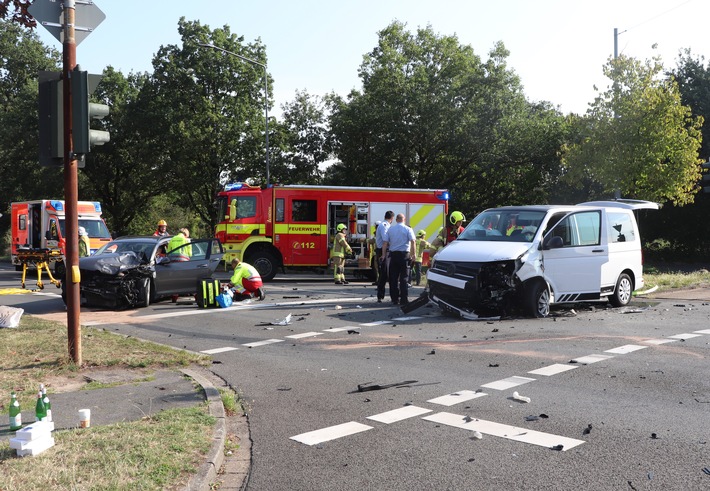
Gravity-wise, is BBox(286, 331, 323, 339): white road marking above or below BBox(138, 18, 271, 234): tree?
below

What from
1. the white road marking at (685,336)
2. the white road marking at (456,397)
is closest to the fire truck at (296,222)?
the white road marking at (685,336)

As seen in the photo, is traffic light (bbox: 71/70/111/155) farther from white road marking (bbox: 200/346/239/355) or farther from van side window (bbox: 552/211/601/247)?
van side window (bbox: 552/211/601/247)

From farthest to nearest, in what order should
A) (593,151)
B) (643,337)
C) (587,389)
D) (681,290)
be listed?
(593,151)
(681,290)
(643,337)
(587,389)

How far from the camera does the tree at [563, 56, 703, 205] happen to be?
22.5 meters

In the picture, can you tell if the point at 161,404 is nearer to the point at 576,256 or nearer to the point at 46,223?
the point at 576,256

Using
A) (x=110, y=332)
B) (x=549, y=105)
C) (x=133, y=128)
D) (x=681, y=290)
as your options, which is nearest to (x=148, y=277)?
(x=110, y=332)

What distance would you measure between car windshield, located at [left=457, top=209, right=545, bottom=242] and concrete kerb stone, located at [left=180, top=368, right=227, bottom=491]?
6977 millimetres

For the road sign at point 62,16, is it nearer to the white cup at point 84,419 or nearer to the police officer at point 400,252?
the white cup at point 84,419

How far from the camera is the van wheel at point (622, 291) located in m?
13.2

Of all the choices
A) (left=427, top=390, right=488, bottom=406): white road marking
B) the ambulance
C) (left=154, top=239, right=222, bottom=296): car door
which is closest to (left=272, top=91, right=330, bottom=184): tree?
the ambulance

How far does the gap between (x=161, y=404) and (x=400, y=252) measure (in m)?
7.85

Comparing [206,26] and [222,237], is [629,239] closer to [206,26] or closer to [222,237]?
[222,237]

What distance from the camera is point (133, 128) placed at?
3750 cm

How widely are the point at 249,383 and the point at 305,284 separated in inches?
534
